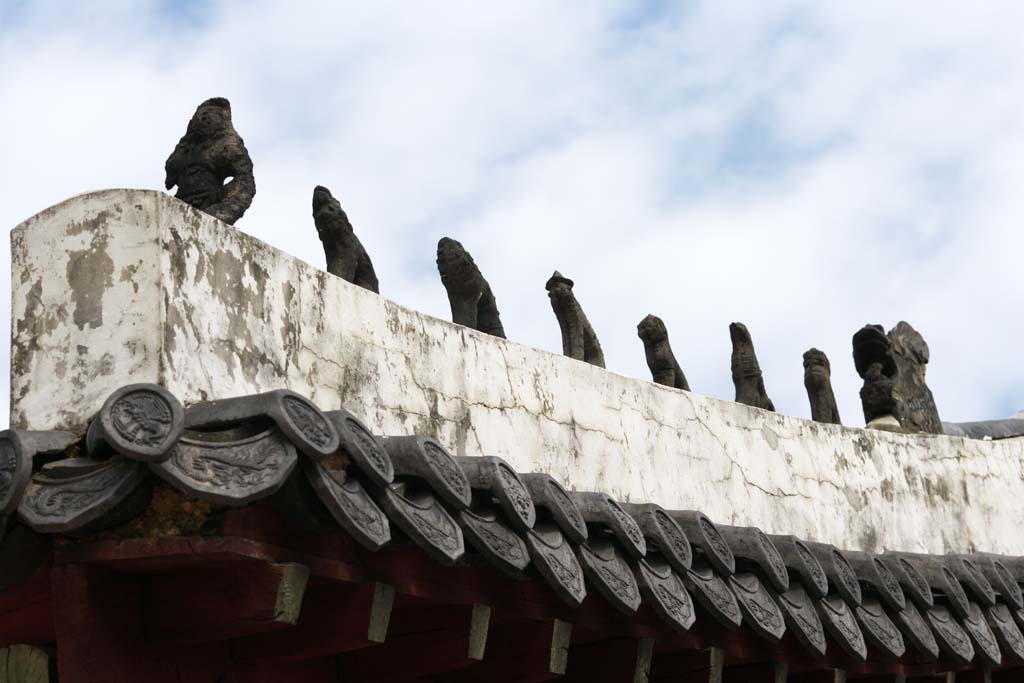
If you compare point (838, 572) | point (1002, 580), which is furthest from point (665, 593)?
point (1002, 580)

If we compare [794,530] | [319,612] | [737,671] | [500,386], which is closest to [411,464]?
[319,612]

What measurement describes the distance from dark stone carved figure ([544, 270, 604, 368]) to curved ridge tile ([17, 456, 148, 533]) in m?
2.58

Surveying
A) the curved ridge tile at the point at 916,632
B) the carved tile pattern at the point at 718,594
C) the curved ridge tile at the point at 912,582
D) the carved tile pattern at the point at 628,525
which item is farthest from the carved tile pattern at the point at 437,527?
the curved ridge tile at the point at 912,582

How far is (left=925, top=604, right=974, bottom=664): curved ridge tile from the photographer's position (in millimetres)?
5625

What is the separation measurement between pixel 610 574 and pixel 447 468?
0.68 meters

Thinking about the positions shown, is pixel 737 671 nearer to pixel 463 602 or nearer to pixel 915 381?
pixel 463 602

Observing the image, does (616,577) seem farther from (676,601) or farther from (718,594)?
(718,594)

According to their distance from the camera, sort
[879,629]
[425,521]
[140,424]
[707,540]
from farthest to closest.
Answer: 1. [879,629]
2. [707,540]
3. [425,521]
4. [140,424]

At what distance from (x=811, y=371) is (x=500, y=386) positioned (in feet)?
8.07

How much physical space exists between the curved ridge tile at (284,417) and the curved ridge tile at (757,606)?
1723 millimetres

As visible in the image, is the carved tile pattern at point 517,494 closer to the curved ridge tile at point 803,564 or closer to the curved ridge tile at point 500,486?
the curved ridge tile at point 500,486

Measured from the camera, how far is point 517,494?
12.2 ft

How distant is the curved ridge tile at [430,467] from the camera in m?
3.50

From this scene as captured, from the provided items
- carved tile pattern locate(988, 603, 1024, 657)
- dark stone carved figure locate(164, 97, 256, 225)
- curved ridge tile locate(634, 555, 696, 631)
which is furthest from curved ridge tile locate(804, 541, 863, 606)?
dark stone carved figure locate(164, 97, 256, 225)
